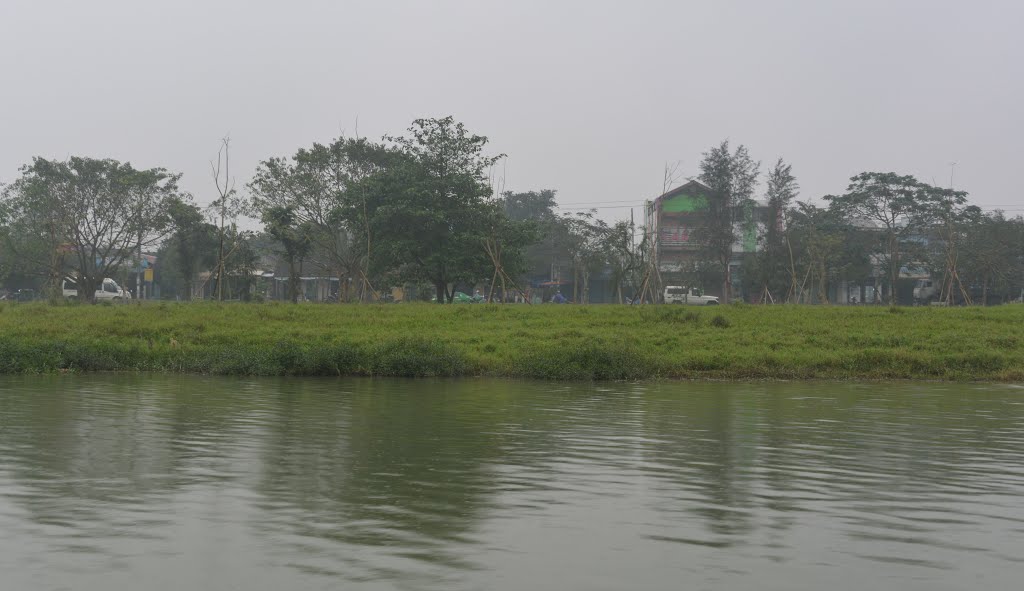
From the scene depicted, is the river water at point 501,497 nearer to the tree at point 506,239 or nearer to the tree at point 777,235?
the tree at point 506,239

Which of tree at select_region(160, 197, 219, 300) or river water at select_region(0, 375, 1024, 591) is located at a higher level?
tree at select_region(160, 197, 219, 300)

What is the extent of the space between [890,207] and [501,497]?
44.8 m

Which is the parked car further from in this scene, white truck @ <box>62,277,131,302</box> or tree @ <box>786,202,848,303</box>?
tree @ <box>786,202,848,303</box>

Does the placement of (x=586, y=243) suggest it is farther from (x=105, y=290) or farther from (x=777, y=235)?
(x=105, y=290)

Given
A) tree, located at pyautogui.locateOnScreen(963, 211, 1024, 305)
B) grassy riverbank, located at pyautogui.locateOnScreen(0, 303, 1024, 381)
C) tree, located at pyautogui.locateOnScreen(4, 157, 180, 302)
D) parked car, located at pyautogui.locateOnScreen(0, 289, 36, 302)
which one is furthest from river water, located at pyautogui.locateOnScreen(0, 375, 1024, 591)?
parked car, located at pyautogui.locateOnScreen(0, 289, 36, 302)

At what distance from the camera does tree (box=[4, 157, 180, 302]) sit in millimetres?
40500

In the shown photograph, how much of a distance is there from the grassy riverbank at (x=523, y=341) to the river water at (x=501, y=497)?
6.08 meters

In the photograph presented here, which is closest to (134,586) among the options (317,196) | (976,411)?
(976,411)

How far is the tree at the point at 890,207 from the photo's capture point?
4781cm

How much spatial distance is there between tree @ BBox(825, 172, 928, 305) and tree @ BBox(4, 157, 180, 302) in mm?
32823

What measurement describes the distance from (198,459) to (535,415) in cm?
563

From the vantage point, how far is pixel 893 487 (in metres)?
8.70

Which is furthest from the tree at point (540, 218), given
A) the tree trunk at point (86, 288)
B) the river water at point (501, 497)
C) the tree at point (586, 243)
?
the river water at point (501, 497)

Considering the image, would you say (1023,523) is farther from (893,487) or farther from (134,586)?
(134,586)
